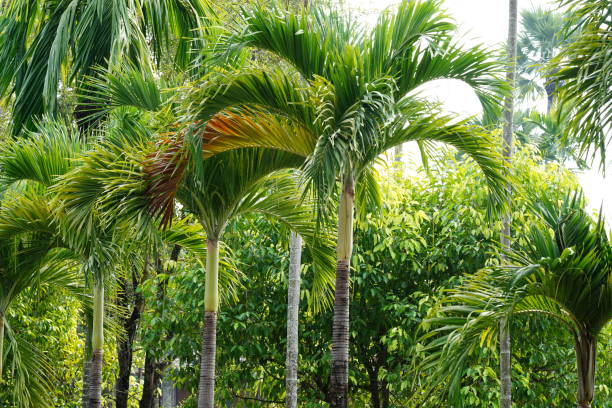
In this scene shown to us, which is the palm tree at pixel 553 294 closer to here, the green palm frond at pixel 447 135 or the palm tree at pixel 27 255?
the green palm frond at pixel 447 135

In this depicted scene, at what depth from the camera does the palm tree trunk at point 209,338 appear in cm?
757

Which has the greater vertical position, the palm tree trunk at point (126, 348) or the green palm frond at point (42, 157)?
the green palm frond at point (42, 157)

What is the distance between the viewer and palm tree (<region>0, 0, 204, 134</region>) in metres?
9.28

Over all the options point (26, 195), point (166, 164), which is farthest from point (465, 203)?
point (26, 195)

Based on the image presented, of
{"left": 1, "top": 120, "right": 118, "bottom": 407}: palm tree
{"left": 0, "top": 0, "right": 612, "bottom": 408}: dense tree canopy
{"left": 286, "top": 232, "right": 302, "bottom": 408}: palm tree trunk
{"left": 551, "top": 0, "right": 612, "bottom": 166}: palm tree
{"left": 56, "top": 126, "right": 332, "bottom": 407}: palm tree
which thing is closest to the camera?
{"left": 551, "top": 0, "right": 612, "bottom": 166}: palm tree

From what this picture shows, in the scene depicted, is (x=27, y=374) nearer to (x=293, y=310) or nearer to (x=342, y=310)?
(x=293, y=310)

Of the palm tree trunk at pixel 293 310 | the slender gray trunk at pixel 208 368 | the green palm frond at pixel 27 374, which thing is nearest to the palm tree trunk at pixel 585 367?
the slender gray trunk at pixel 208 368

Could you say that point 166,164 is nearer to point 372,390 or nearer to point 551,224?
point 551,224

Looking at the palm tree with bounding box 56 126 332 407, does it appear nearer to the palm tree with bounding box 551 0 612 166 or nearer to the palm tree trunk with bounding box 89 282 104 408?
the palm tree trunk with bounding box 89 282 104 408

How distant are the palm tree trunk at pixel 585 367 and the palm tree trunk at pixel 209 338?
3.31m

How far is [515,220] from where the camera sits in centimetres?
1034

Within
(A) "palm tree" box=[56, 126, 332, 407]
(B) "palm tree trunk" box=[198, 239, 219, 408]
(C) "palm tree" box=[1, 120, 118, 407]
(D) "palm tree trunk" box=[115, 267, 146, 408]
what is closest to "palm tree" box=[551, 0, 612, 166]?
(A) "palm tree" box=[56, 126, 332, 407]

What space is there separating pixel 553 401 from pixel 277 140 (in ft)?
17.8

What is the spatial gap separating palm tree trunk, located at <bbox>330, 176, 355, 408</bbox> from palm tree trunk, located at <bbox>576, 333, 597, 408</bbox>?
1869 mm
